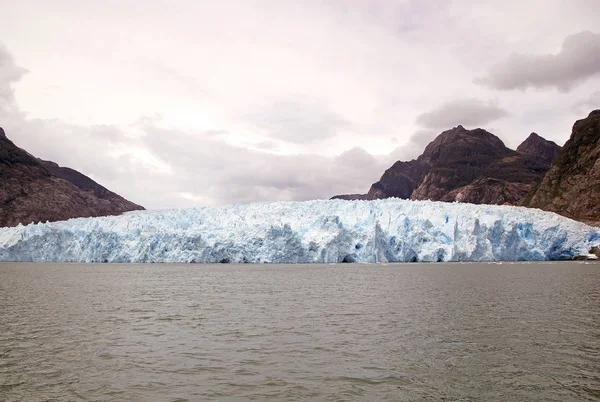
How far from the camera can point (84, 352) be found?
1116 centimetres

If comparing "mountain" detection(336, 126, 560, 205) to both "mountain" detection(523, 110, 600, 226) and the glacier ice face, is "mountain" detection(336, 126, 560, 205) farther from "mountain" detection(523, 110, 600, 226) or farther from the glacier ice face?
the glacier ice face

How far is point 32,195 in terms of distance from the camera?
Result: 106875mm

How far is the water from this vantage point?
847 centimetres

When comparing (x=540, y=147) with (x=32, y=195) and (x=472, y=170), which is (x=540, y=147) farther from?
(x=32, y=195)

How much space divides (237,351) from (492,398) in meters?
5.70

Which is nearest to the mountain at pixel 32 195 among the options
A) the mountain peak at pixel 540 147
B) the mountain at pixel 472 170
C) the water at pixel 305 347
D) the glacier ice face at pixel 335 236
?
the glacier ice face at pixel 335 236

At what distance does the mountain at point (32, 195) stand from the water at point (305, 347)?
92014mm

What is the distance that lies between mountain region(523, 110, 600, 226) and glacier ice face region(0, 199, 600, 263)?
1137 inches

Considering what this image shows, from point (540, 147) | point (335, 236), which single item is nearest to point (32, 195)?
point (335, 236)

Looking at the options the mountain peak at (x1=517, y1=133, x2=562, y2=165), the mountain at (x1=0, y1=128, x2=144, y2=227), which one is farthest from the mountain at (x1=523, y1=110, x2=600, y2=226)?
the mountain at (x1=0, y1=128, x2=144, y2=227)

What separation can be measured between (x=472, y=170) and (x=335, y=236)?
12538cm

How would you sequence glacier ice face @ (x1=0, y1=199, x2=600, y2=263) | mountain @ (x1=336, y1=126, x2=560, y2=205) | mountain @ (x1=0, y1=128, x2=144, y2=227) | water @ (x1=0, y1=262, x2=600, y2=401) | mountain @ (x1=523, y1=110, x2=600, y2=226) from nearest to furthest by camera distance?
water @ (x1=0, y1=262, x2=600, y2=401) → glacier ice face @ (x1=0, y1=199, x2=600, y2=263) → mountain @ (x1=523, y1=110, x2=600, y2=226) → mountain @ (x1=0, y1=128, x2=144, y2=227) → mountain @ (x1=336, y1=126, x2=560, y2=205)

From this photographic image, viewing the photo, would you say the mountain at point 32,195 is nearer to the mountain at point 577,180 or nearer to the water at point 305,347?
the water at point 305,347

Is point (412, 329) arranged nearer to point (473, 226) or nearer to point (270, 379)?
point (270, 379)
